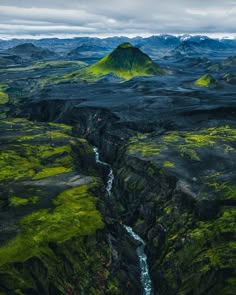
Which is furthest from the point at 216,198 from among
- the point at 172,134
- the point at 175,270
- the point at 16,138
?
the point at 16,138

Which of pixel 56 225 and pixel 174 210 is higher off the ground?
pixel 56 225

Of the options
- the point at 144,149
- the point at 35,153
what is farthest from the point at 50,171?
the point at 144,149

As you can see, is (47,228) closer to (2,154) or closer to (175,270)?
(175,270)

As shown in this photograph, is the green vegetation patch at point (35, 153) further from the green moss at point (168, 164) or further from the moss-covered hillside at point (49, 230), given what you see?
the green moss at point (168, 164)

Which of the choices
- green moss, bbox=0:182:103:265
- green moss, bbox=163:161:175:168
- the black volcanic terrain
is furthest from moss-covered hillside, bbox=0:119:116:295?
green moss, bbox=163:161:175:168

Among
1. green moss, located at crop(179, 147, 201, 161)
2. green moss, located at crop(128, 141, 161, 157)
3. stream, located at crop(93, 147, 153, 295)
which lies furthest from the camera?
green moss, located at crop(128, 141, 161, 157)

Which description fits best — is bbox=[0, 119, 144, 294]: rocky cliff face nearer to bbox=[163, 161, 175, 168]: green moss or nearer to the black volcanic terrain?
the black volcanic terrain

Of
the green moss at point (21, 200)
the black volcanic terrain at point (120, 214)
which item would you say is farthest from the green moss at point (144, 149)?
the green moss at point (21, 200)

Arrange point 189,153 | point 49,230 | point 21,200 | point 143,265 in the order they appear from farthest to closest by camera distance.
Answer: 1. point 189,153
2. point 21,200
3. point 143,265
4. point 49,230

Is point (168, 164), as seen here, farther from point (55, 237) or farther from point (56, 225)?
point (55, 237)

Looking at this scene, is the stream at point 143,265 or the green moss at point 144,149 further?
the green moss at point 144,149

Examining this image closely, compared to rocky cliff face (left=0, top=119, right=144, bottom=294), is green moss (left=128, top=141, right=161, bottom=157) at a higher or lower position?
higher
